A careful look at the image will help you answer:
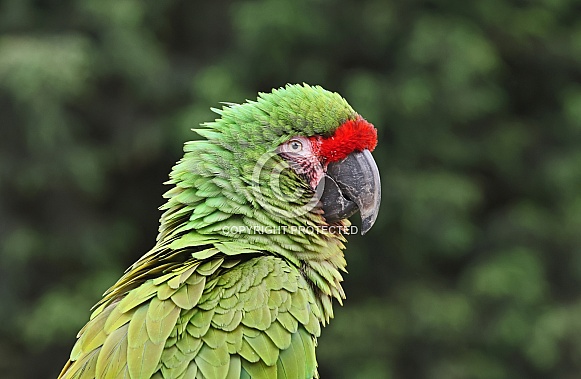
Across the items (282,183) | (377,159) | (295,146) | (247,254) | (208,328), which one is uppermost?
(377,159)

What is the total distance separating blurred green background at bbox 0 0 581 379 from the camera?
23.0 feet

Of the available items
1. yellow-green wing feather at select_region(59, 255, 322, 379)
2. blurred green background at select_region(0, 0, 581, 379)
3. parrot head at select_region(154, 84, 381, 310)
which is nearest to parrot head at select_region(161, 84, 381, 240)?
parrot head at select_region(154, 84, 381, 310)

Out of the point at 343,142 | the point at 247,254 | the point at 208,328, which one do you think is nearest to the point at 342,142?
the point at 343,142

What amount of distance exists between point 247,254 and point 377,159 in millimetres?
5018

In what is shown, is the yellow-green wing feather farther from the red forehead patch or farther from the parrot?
the red forehead patch

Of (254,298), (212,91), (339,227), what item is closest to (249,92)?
(212,91)

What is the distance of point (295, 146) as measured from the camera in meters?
2.66

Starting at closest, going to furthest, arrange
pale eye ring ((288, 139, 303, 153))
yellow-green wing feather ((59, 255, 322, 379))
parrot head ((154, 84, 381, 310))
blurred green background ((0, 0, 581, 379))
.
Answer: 1. yellow-green wing feather ((59, 255, 322, 379))
2. parrot head ((154, 84, 381, 310))
3. pale eye ring ((288, 139, 303, 153))
4. blurred green background ((0, 0, 581, 379))

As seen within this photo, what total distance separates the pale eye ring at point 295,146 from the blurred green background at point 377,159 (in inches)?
172

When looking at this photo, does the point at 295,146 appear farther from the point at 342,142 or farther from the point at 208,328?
the point at 208,328

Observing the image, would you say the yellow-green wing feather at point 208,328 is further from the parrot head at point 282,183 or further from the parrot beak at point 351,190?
the parrot beak at point 351,190

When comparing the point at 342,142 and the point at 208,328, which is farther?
the point at 342,142

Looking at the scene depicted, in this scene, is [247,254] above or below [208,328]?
above

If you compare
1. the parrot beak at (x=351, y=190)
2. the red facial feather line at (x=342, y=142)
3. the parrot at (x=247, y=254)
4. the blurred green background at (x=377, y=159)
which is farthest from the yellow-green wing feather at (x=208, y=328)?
the blurred green background at (x=377, y=159)
